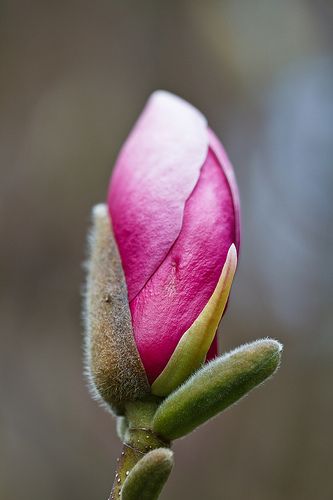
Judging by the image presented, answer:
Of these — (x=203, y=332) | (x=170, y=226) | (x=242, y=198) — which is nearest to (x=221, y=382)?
(x=203, y=332)

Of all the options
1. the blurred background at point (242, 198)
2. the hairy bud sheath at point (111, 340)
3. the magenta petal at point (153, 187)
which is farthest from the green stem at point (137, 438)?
the blurred background at point (242, 198)

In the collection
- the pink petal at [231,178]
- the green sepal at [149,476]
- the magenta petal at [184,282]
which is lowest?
the green sepal at [149,476]

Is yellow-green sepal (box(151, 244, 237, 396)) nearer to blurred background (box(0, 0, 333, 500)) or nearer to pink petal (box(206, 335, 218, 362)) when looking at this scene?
pink petal (box(206, 335, 218, 362))

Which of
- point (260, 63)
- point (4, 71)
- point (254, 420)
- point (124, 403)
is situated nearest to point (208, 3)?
point (260, 63)

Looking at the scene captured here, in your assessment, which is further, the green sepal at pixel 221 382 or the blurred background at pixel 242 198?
the blurred background at pixel 242 198

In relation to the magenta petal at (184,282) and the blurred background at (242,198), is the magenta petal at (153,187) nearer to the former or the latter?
the magenta petal at (184,282)

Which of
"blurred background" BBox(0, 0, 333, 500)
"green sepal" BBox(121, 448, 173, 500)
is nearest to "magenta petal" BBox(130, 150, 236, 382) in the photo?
"green sepal" BBox(121, 448, 173, 500)

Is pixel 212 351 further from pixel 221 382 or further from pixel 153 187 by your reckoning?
pixel 153 187
